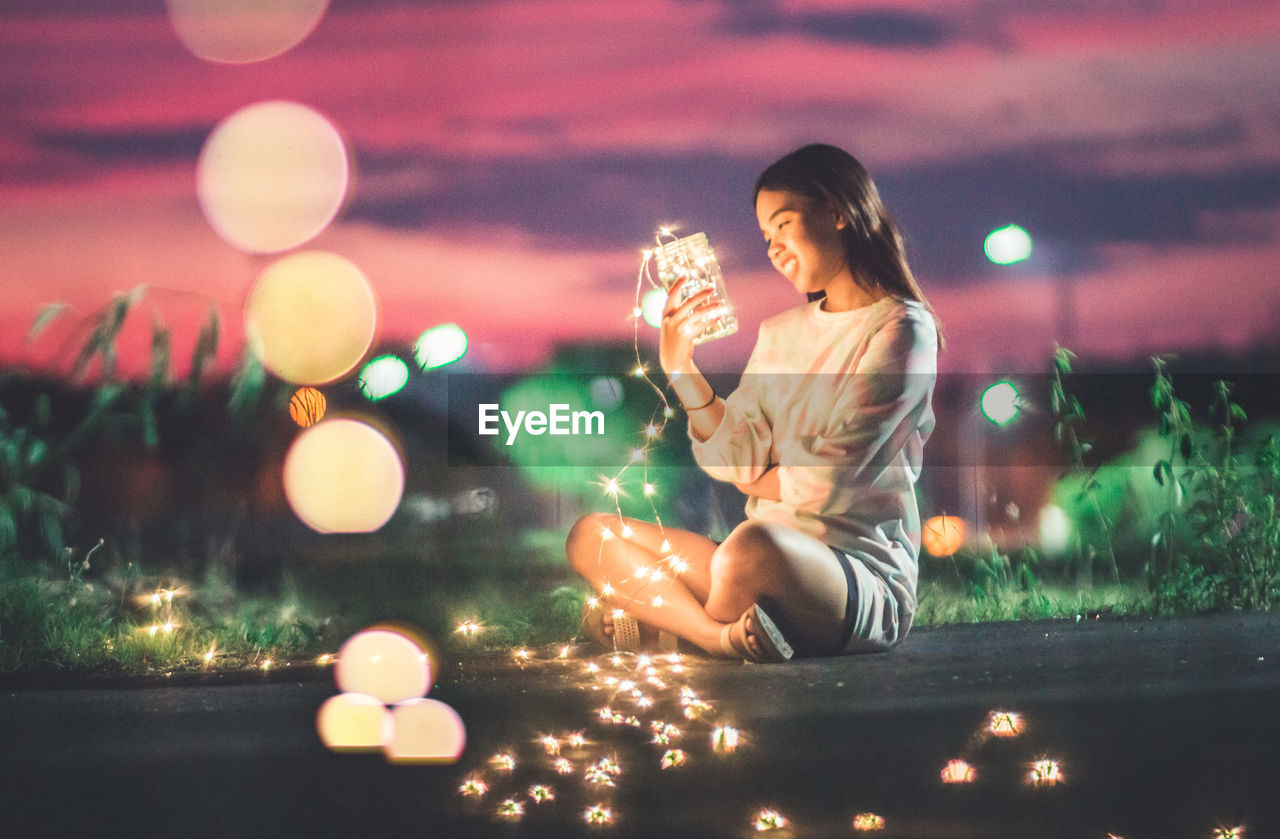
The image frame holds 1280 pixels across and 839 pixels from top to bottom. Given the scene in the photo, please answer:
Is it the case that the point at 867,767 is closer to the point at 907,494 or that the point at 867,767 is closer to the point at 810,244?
the point at 907,494

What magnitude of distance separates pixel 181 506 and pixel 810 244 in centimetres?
255

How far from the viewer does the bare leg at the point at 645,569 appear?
3199 mm

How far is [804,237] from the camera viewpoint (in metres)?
3.02

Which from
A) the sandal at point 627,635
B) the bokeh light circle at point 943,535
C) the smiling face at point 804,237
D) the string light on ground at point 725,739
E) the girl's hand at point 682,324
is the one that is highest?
the smiling face at point 804,237

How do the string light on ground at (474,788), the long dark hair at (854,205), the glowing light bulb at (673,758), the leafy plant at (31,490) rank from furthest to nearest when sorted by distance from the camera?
1. the leafy plant at (31,490)
2. the long dark hair at (854,205)
3. the glowing light bulb at (673,758)
4. the string light on ground at (474,788)

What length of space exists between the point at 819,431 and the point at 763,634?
531mm

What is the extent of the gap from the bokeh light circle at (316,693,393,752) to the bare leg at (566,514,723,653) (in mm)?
738

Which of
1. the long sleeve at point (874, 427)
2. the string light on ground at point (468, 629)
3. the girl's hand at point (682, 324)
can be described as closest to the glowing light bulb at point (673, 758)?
the long sleeve at point (874, 427)

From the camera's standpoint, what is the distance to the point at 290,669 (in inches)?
133

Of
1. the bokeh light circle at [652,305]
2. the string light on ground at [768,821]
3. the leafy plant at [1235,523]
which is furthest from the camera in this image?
the leafy plant at [1235,523]

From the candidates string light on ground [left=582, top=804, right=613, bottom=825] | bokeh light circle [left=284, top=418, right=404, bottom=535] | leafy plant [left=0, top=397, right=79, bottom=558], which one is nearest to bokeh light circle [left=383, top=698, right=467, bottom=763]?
string light on ground [left=582, top=804, right=613, bottom=825]

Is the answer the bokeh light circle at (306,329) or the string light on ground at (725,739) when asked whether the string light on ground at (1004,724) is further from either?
the bokeh light circle at (306,329)

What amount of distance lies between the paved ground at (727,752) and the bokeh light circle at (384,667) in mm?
84

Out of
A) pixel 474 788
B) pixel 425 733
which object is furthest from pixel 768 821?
pixel 425 733
